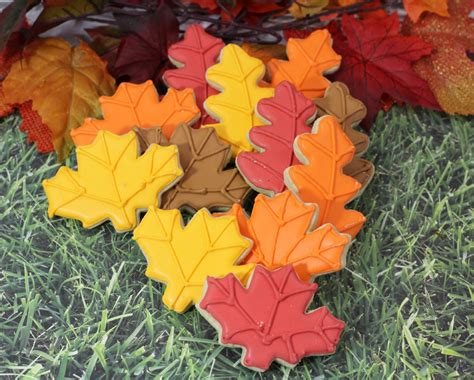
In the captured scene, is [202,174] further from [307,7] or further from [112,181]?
[307,7]

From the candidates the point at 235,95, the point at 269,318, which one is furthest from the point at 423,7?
the point at 269,318

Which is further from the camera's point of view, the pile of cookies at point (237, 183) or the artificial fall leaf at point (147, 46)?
the artificial fall leaf at point (147, 46)

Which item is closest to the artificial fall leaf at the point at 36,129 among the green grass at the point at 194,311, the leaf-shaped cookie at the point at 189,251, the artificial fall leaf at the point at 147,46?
the green grass at the point at 194,311

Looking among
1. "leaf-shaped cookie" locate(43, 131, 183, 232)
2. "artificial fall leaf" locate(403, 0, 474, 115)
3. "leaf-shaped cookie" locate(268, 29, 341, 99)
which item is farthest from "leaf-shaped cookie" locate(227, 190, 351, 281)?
"artificial fall leaf" locate(403, 0, 474, 115)

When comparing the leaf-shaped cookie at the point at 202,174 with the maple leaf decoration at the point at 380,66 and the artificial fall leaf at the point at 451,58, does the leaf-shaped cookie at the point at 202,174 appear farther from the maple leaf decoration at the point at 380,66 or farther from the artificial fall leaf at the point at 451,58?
the artificial fall leaf at the point at 451,58

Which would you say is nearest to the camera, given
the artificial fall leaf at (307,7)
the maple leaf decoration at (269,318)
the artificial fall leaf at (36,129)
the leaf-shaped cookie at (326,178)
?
the maple leaf decoration at (269,318)

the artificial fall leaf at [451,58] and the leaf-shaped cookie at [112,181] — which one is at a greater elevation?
the artificial fall leaf at [451,58]

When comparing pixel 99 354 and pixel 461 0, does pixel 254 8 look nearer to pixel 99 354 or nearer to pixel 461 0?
Result: pixel 461 0
